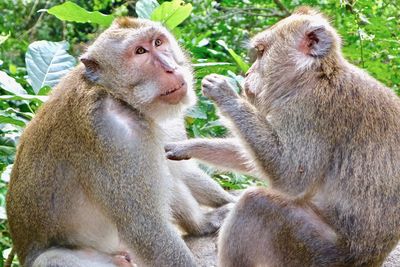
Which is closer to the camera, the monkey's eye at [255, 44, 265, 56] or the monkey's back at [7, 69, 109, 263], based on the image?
the monkey's back at [7, 69, 109, 263]

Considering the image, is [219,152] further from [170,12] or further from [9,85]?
[9,85]

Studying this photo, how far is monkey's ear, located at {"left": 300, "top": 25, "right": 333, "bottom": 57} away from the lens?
4.81 metres

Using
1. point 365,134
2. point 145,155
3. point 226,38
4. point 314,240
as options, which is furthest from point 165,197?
point 226,38

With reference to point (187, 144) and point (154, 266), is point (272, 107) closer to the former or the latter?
point (187, 144)

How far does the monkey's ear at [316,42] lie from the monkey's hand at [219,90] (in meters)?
0.57

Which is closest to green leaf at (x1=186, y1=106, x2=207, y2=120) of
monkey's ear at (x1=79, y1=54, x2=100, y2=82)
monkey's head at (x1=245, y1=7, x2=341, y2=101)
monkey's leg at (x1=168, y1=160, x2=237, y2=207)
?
monkey's leg at (x1=168, y1=160, x2=237, y2=207)

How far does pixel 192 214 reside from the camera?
18.5 feet

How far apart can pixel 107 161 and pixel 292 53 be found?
1479 mm

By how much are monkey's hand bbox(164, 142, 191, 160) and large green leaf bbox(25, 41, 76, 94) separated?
1558 mm

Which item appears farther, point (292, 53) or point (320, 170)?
point (292, 53)

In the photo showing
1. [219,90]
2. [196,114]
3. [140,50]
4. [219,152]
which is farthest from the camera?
[196,114]

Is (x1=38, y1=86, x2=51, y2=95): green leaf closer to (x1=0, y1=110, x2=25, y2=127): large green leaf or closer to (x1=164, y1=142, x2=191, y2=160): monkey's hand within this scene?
(x1=0, y1=110, x2=25, y2=127): large green leaf

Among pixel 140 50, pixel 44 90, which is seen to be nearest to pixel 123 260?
pixel 140 50

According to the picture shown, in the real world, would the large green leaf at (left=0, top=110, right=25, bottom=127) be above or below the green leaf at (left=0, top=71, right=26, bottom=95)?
below
